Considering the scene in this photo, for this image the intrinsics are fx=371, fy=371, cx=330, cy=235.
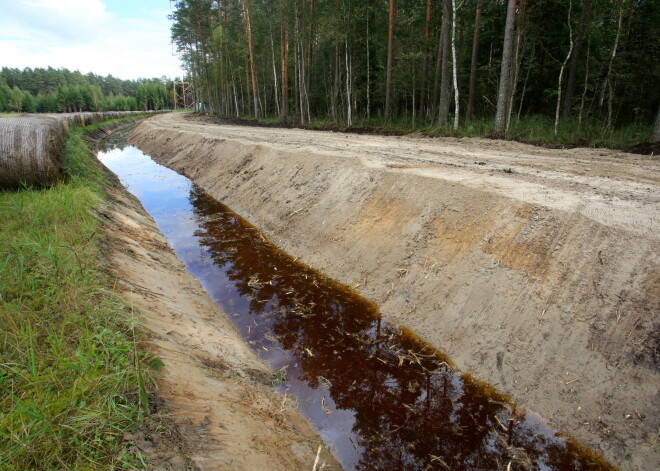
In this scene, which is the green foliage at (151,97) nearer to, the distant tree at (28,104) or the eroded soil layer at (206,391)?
the distant tree at (28,104)

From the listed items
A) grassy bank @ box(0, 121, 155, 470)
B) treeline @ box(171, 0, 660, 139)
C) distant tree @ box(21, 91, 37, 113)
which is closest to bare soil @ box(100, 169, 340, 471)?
grassy bank @ box(0, 121, 155, 470)

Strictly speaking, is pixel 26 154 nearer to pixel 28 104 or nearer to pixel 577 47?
pixel 577 47

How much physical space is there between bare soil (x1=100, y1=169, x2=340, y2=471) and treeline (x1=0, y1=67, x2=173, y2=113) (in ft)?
255

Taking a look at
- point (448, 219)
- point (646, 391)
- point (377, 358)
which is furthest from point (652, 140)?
point (377, 358)

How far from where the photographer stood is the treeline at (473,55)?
14.4m

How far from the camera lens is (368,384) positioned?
3.70 m

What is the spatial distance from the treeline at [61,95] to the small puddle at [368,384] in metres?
77.5

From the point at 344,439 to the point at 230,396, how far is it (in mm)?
1013

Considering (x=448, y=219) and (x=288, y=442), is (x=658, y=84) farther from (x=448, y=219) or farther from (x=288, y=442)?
(x=288, y=442)

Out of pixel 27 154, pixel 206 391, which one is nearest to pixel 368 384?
pixel 206 391

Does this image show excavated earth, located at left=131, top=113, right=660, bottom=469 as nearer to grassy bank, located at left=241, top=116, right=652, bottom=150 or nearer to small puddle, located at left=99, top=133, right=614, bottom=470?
small puddle, located at left=99, top=133, right=614, bottom=470

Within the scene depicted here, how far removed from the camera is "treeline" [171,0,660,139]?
1445 cm

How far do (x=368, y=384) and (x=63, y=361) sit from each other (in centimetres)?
257

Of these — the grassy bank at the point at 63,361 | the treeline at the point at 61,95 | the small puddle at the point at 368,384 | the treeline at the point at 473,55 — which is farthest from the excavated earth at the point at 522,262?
the treeline at the point at 61,95
